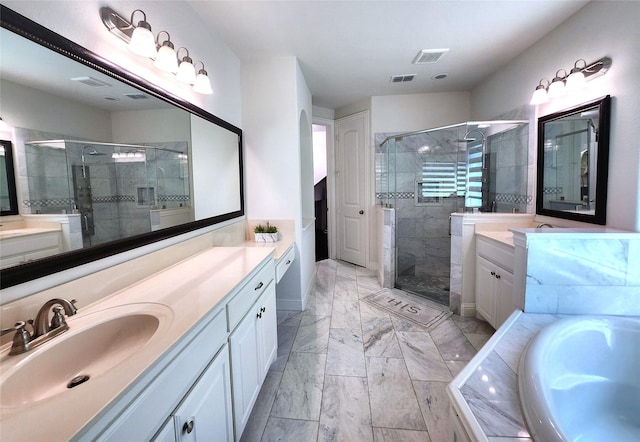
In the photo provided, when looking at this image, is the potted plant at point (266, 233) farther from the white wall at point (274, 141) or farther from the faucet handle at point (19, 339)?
the faucet handle at point (19, 339)

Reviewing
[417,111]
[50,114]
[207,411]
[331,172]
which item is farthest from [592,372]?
[331,172]

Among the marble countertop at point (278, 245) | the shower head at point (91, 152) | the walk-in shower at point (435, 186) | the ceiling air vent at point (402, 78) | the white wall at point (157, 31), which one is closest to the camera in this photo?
the white wall at point (157, 31)

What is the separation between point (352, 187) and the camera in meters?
4.28

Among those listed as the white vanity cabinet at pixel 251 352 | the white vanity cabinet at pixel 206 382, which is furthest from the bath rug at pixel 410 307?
the white vanity cabinet at pixel 206 382

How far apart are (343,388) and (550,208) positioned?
227cm

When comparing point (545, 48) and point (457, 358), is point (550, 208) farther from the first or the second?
point (457, 358)

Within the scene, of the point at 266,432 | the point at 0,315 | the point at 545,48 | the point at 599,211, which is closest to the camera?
the point at 0,315

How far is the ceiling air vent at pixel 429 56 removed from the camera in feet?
8.51

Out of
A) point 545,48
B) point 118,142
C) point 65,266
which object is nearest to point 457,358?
point 65,266

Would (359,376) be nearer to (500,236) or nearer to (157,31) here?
(500,236)

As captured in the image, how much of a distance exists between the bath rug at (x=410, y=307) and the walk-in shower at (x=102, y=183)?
7.41ft

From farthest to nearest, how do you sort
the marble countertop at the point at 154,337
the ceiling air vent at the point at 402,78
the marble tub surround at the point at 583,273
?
the ceiling air vent at the point at 402,78, the marble tub surround at the point at 583,273, the marble countertop at the point at 154,337

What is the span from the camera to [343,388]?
1768 millimetres

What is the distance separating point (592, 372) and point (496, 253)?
1104 mm
